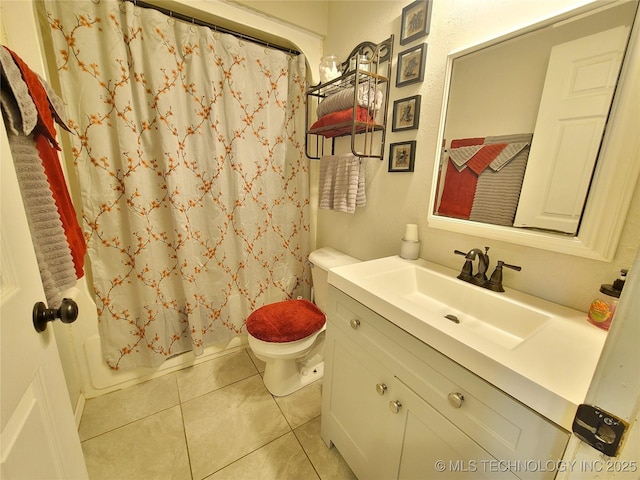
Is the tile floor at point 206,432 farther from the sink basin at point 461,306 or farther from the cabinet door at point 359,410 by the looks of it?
the sink basin at point 461,306

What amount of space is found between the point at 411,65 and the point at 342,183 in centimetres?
63

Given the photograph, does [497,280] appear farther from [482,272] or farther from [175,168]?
[175,168]

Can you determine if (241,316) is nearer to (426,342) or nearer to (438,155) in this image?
(426,342)

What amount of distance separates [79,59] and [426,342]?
1791 millimetres

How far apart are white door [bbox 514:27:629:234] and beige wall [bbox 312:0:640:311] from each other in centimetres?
12

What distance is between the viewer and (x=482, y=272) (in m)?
0.98

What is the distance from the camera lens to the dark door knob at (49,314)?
56 cm

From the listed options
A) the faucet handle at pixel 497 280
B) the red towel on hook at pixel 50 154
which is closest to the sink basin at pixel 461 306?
the faucet handle at pixel 497 280

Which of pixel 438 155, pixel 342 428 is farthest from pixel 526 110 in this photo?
pixel 342 428

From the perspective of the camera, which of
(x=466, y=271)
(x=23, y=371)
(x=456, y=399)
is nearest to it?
(x=23, y=371)

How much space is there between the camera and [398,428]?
2.68 feet

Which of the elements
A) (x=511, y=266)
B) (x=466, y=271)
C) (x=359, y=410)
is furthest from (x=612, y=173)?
(x=359, y=410)

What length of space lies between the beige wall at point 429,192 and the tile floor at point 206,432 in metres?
1.00

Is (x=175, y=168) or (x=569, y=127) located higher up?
(x=569, y=127)
